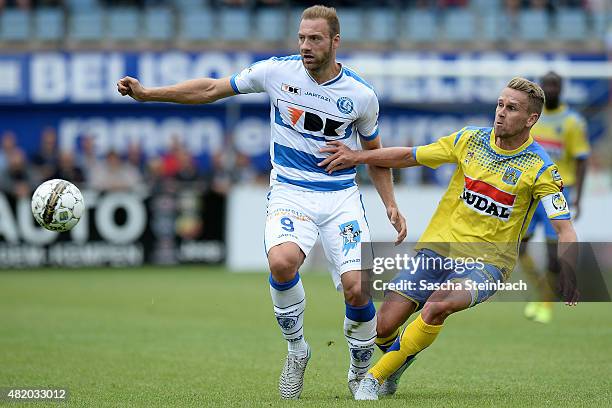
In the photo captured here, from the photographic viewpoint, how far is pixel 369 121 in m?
7.35

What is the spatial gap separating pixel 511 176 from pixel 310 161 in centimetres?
128

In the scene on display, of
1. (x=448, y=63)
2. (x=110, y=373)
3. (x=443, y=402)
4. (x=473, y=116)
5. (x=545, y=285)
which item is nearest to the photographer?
(x=443, y=402)

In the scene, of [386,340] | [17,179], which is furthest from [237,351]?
[17,179]

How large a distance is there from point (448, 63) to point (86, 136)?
877 centimetres

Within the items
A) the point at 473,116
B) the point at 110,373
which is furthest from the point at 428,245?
the point at 473,116

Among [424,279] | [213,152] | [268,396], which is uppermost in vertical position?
[424,279]

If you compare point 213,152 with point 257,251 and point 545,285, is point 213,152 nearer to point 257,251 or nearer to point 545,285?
point 257,251

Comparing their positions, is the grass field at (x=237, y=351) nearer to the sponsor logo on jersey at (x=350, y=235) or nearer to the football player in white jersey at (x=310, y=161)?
the football player in white jersey at (x=310, y=161)

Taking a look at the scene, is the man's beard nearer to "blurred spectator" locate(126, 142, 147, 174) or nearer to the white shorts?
the white shorts

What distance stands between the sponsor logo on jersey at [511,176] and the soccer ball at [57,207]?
2953 mm

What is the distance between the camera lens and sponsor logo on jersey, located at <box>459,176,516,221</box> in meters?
7.16

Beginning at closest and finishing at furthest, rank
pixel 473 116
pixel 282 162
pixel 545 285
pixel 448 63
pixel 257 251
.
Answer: pixel 282 162 → pixel 545 285 → pixel 257 251 → pixel 448 63 → pixel 473 116

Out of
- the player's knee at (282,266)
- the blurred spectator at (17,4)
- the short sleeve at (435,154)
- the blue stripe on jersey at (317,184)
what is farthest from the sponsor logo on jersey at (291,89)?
the blurred spectator at (17,4)

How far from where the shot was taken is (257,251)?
749 inches
